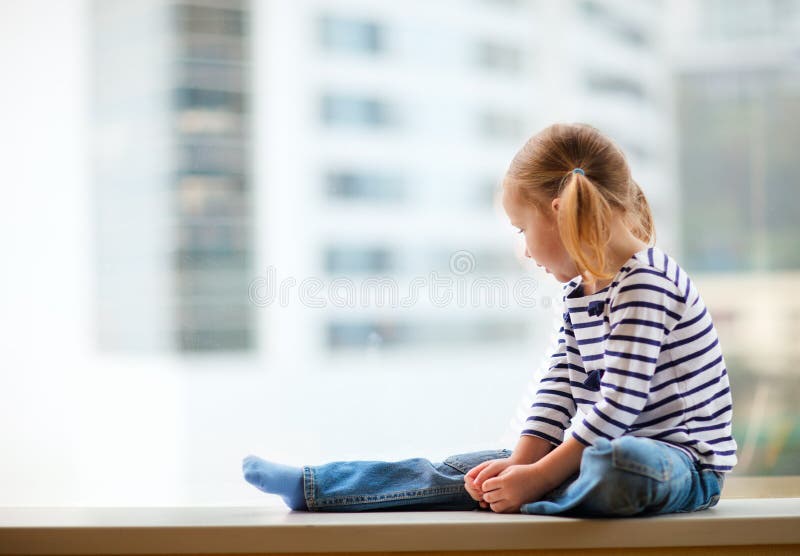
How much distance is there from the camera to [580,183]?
0.86 meters

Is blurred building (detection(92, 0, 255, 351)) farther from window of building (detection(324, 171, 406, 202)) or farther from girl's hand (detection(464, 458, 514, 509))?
girl's hand (detection(464, 458, 514, 509))

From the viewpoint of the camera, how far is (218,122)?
2.02 metres

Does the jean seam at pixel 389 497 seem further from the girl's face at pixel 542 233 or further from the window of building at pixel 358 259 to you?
the window of building at pixel 358 259

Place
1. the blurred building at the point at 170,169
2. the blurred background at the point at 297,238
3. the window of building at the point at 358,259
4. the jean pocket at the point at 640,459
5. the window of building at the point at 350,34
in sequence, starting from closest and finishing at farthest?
the jean pocket at the point at 640,459 < the blurred background at the point at 297,238 < the blurred building at the point at 170,169 < the window of building at the point at 358,259 < the window of building at the point at 350,34

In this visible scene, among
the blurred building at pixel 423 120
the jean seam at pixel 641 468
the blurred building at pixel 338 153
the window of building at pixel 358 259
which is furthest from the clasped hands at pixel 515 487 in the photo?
the window of building at pixel 358 259

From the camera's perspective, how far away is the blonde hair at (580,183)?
2.81 ft

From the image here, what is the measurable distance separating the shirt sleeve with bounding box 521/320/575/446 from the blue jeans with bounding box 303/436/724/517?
0.23 feet

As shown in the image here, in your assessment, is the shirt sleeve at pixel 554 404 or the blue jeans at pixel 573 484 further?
the shirt sleeve at pixel 554 404

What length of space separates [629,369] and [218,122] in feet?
4.92

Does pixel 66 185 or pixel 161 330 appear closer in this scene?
pixel 66 185

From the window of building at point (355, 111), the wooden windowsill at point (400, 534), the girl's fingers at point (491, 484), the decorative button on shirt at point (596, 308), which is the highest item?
the window of building at point (355, 111)

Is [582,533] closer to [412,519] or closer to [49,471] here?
[412,519]

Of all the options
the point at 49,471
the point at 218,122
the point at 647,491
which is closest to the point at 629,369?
the point at 647,491

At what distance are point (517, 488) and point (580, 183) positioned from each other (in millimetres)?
359
